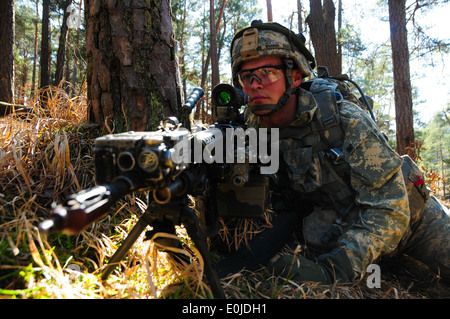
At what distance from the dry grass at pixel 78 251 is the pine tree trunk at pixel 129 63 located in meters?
0.37

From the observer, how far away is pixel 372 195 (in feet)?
7.72

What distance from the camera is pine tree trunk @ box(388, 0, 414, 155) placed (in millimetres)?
7625

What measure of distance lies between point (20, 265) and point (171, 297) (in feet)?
2.61

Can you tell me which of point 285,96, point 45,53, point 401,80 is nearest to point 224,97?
point 285,96

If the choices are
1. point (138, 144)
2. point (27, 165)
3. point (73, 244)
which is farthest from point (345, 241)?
point (27, 165)

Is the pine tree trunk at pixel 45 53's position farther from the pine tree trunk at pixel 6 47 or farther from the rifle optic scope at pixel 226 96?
the rifle optic scope at pixel 226 96

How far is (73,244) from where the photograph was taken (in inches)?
76.0

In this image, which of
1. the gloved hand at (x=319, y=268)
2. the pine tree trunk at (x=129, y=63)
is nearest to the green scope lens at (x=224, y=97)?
the pine tree trunk at (x=129, y=63)

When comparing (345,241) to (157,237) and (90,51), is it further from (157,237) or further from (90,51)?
(90,51)

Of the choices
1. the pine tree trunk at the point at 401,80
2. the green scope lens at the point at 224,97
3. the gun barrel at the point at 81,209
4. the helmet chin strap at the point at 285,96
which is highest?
the pine tree trunk at the point at 401,80

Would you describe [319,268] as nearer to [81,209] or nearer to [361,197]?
[361,197]

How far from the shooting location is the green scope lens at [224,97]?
89.7 inches

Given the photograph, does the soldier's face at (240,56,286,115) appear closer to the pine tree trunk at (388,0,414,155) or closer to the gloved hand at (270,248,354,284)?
the gloved hand at (270,248,354,284)

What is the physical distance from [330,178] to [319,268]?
90 centimetres
